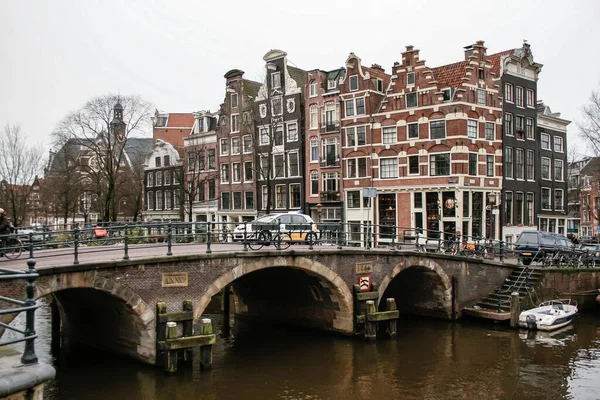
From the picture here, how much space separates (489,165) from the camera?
37.8 metres

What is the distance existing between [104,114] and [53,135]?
165 inches

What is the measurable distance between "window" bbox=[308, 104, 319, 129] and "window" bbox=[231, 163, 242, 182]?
340 inches

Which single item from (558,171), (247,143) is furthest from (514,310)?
(247,143)

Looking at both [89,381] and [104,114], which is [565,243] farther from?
[104,114]

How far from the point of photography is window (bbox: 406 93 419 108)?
124 feet

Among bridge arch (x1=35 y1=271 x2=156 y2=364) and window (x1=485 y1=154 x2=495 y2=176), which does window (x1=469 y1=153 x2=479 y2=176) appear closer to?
window (x1=485 y1=154 x2=495 y2=176)

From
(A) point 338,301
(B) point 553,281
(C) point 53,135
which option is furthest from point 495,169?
(C) point 53,135

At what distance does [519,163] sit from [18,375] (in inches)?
1566

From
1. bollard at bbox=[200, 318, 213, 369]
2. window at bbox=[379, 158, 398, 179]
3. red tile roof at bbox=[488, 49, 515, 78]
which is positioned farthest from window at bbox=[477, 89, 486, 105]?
bollard at bbox=[200, 318, 213, 369]

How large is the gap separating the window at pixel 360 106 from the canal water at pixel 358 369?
21354mm

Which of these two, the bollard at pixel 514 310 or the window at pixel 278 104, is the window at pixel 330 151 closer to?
the window at pixel 278 104

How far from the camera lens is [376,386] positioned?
1572 centimetres

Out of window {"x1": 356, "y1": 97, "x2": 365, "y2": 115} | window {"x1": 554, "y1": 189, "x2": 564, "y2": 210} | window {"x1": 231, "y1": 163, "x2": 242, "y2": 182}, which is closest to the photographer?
window {"x1": 356, "y1": 97, "x2": 365, "y2": 115}

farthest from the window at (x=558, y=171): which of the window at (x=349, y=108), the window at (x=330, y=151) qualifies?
the window at (x=330, y=151)
